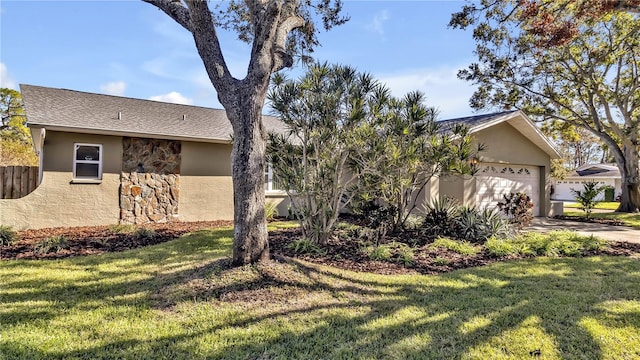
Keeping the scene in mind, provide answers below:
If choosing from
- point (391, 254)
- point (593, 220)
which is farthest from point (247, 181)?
point (593, 220)

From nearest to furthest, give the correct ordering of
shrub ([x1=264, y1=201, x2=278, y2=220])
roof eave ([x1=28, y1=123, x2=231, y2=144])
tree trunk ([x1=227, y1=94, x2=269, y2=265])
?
tree trunk ([x1=227, y1=94, x2=269, y2=265]), roof eave ([x1=28, y1=123, x2=231, y2=144]), shrub ([x1=264, y1=201, x2=278, y2=220])

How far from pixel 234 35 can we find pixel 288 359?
31.8ft

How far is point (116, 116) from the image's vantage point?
37.1ft

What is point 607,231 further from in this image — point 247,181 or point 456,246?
point 247,181

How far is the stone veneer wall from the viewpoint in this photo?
11.0 metres

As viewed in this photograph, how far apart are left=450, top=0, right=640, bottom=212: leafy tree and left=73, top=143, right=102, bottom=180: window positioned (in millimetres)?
14803

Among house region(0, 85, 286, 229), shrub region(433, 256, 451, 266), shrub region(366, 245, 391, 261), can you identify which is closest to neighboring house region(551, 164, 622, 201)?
shrub region(433, 256, 451, 266)

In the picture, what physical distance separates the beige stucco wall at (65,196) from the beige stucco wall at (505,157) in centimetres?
1111

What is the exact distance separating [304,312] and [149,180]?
9133 millimetres

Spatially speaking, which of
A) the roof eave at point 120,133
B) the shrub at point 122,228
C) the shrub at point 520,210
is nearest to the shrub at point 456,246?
the shrub at point 520,210

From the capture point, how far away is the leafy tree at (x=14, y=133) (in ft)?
78.9

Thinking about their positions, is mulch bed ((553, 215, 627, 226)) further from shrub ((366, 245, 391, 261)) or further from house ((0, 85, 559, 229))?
shrub ((366, 245, 391, 261))

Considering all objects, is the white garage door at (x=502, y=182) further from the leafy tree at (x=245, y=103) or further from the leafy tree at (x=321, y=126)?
the leafy tree at (x=245, y=103)

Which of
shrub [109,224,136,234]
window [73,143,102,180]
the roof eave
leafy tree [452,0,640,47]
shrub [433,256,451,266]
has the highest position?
leafy tree [452,0,640,47]
